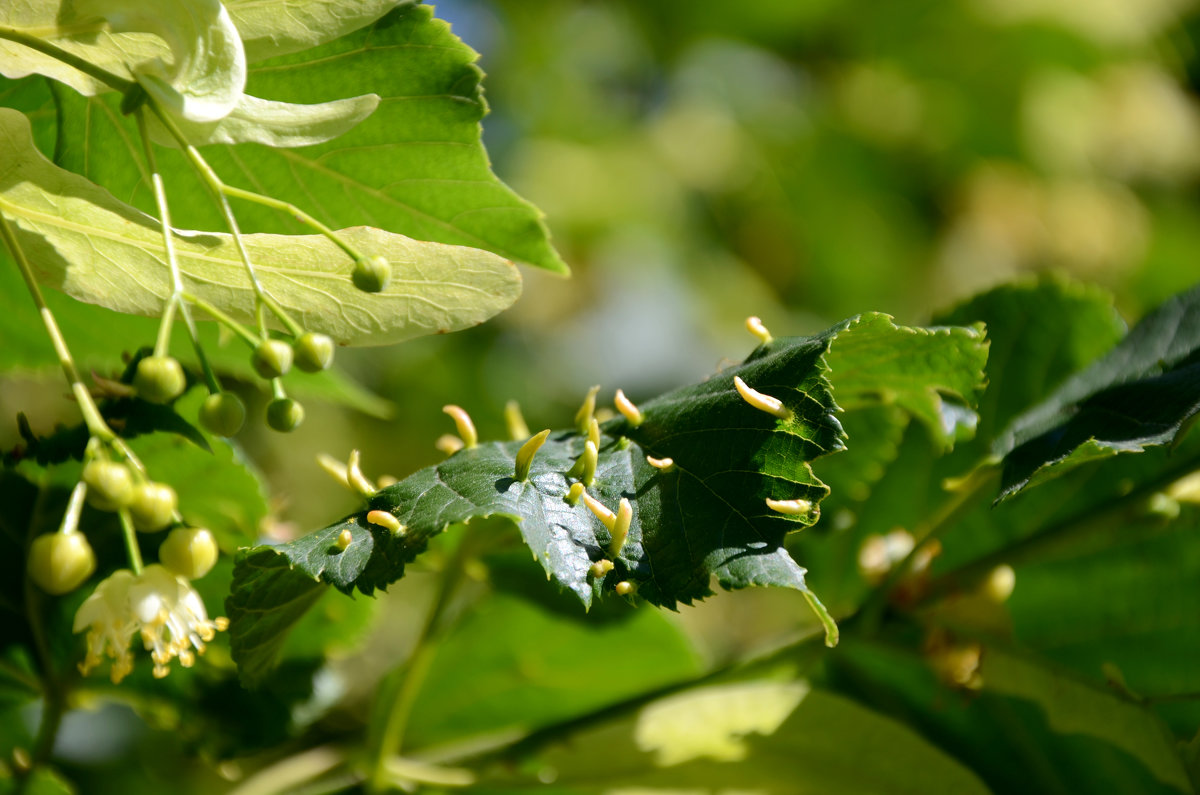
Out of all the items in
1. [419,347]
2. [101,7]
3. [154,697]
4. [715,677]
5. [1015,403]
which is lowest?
[419,347]

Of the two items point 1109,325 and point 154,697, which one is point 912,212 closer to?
point 1109,325

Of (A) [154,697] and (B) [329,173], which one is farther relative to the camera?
(A) [154,697]

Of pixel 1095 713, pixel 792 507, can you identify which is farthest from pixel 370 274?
pixel 1095 713

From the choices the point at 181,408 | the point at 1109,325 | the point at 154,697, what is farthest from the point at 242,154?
the point at 1109,325

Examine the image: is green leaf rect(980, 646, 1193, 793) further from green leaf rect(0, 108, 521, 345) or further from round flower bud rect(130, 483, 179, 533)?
round flower bud rect(130, 483, 179, 533)

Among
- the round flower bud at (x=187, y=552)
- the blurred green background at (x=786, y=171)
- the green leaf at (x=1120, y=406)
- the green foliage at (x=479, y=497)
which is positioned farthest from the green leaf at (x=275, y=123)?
the blurred green background at (x=786, y=171)

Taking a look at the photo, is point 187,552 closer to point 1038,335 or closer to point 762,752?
point 762,752

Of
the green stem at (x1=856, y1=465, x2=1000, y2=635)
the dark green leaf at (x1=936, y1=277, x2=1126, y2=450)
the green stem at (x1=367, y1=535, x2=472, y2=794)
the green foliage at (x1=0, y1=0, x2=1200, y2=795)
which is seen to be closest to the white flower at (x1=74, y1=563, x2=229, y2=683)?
the green foliage at (x1=0, y1=0, x2=1200, y2=795)
